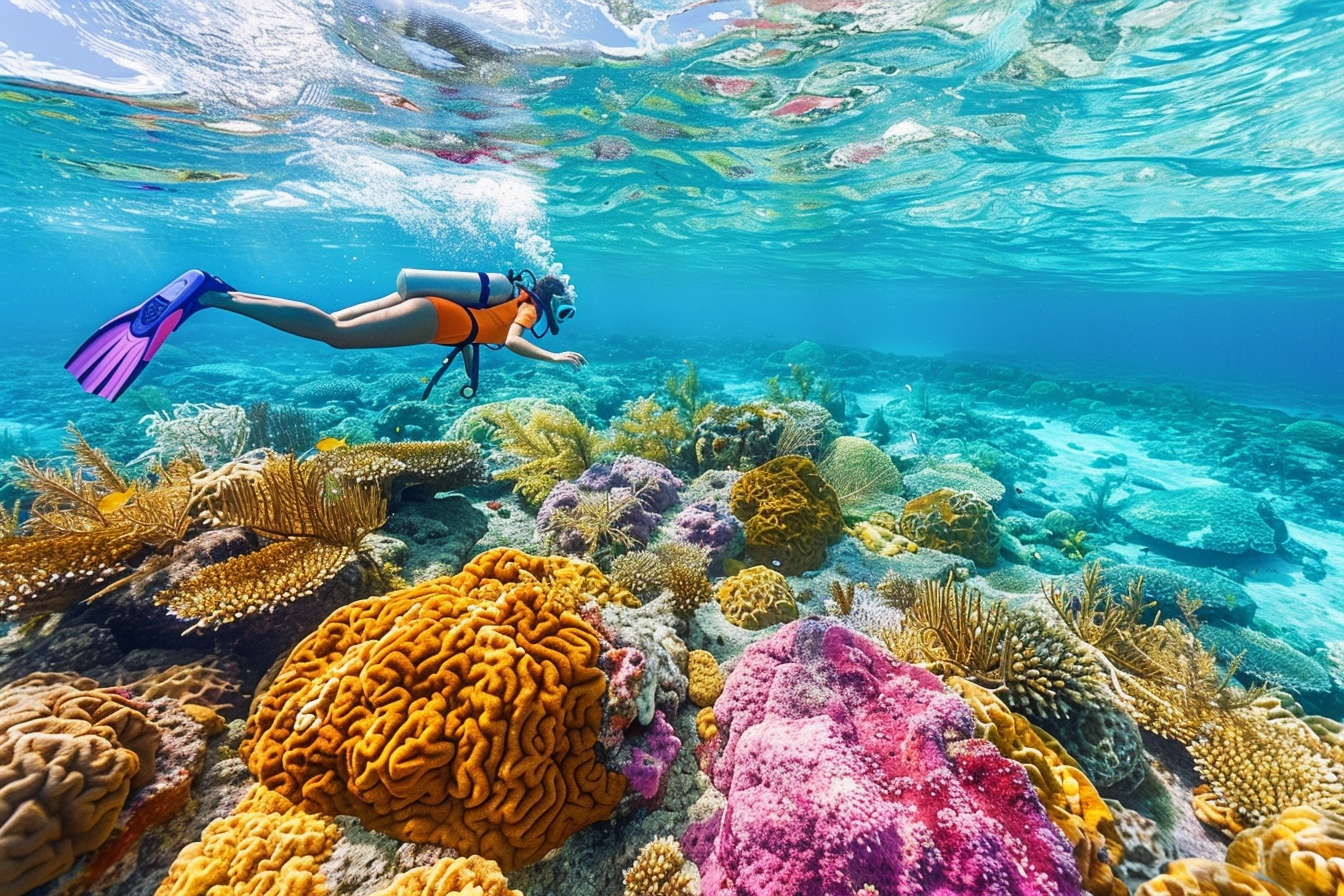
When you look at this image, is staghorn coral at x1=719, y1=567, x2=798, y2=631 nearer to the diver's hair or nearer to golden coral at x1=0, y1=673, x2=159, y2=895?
the diver's hair

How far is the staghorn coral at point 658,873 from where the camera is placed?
2447 mm

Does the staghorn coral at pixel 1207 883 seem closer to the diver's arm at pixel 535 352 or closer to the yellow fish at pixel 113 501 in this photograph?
the diver's arm at pixel 535 352

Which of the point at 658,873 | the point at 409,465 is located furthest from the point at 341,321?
the point at 658,873

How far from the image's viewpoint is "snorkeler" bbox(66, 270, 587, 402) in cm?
393

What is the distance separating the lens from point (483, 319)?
516 centimetres

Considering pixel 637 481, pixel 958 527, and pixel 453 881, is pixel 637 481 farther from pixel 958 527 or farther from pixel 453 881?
pixel 958 527

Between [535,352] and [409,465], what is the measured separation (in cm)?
208

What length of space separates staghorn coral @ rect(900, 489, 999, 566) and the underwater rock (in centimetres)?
719

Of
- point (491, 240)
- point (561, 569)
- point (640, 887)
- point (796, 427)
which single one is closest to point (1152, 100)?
point (796, 427)

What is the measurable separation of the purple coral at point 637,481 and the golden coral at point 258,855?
172 inches

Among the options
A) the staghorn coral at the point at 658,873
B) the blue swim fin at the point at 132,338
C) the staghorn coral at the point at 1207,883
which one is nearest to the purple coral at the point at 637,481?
the staghorn coral at the point at 658,873

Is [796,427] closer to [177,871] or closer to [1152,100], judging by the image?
[177,871]

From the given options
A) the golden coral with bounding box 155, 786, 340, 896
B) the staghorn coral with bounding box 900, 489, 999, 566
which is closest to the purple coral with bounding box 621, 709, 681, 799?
the golden coral with bounding box 155, 786, 340, 896

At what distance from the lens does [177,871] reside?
2.25m
